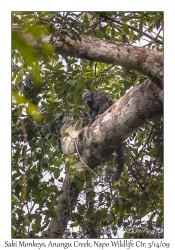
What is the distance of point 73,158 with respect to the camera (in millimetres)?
3086

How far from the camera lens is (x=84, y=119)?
381 cm

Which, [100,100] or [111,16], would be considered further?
[100,100]

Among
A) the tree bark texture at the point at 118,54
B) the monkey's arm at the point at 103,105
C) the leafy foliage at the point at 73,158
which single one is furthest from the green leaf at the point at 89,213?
the monkey's arm at the point at 103,105

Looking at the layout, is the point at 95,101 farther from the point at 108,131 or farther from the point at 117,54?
the point at 117,54

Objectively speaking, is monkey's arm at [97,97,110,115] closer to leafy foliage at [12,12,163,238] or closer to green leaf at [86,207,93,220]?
leafy foliage at [12,12,163,238]

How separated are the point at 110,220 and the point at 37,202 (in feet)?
2.32

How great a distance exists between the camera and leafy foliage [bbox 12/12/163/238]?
280 cm

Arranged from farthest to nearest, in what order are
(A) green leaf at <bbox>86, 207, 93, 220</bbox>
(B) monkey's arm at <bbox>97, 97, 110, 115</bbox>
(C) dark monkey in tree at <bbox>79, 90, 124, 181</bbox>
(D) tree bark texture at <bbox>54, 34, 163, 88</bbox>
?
(B) monkey's arm at <bbox>97, 97, 110, 115</bbox> < (C) dark monkey in tree at <bbox>79, 90, 124, 181</bbox> < (A) green leaf at <bbox>86, 207, 93, 220</bbox> < (D) tree bark texture at <bbox>54, 34, 163, 88</bbox>

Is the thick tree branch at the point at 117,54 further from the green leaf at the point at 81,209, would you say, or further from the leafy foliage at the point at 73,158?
the green leaf at the point at 81,209

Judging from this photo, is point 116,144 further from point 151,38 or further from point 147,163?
point 151,38

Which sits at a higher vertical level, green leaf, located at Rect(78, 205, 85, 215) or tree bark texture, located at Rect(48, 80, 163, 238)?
tree bark texture, located at Rect(48, 80, 163, 238)

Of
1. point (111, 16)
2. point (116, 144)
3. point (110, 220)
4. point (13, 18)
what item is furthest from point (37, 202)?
point (111, 16)

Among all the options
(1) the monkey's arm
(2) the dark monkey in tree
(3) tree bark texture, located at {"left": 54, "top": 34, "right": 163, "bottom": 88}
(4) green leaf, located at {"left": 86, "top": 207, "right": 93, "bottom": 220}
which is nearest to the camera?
(3) tree bark texture, located at {"left": 54, "top": 34, "right": 163, "bottom": 88}

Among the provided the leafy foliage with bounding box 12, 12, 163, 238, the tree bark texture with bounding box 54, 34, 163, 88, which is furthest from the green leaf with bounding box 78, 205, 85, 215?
the tree bark texture with bounding box 54, 34, 163, 88
